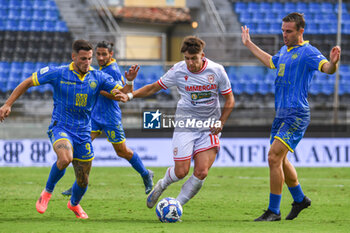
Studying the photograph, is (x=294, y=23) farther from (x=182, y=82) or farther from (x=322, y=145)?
(x=322, y=145)

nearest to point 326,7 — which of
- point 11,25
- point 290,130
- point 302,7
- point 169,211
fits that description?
point 302,7

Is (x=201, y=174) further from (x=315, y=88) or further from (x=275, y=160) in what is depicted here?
(x=315, y=88)

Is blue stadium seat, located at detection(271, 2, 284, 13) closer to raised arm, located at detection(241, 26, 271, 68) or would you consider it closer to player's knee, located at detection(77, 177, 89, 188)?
raised arm, located at detection(241, 26, 271, 68)

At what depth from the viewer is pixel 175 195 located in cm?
999

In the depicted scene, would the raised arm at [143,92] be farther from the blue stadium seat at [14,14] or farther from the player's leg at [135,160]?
the blue stadium seat at [14,14]

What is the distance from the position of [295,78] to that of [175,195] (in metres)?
3.48

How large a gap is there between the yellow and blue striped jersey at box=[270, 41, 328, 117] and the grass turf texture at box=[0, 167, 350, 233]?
1297 millimetres

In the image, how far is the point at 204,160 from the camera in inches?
290

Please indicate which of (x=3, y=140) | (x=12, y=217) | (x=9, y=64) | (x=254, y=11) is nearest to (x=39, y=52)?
(x=9, y=64)

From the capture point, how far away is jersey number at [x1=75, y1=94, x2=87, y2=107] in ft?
24.3

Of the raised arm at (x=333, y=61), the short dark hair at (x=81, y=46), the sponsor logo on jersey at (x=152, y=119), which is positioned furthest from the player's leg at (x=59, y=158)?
the raised arm at (x=333, y=61)

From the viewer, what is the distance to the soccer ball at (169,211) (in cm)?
703

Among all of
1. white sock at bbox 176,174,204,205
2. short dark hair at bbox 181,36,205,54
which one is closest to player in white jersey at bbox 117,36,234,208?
white sock at bbox 176,174,204,205

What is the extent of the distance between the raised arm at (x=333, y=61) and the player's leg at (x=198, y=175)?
1635 millimetres
